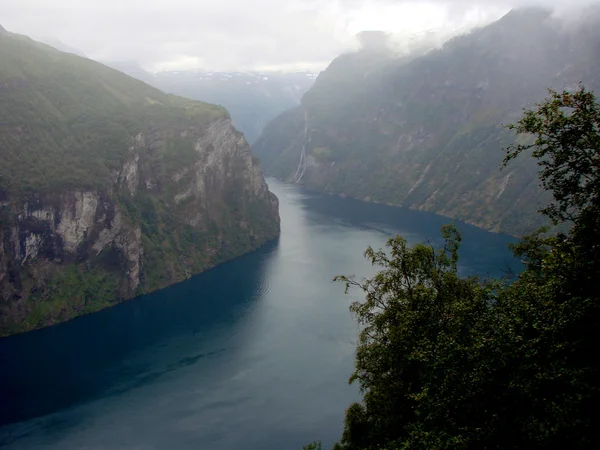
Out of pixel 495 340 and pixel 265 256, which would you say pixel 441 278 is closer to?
pixel 495 340

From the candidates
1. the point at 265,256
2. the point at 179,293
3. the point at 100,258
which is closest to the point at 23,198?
the point at 100,258

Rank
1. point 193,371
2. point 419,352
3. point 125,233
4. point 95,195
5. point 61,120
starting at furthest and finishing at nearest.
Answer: point 61,120 < point 125,233 < point 95,195 < point 193,371 < point 419,352

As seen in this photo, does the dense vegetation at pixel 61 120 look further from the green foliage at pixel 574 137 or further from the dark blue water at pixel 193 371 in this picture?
the green foliage at pixel 574 137

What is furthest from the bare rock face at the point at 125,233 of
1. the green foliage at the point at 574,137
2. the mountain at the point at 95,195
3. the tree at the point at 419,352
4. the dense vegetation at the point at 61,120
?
the green foliage at the point at 574,137

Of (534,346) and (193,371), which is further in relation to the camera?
(193,371)

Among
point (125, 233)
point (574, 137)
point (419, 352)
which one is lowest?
point (125, 233)

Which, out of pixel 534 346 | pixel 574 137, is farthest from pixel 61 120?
pixel 534 346

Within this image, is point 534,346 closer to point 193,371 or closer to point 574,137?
point 574,137
